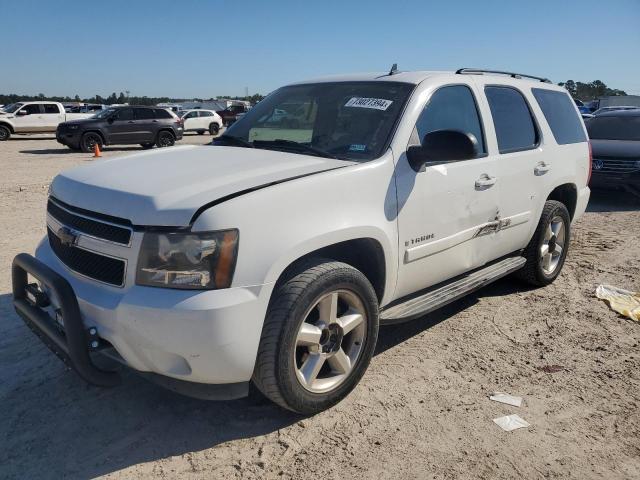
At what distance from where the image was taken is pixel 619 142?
9359mm

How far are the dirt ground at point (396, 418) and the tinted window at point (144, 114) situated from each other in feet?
56.4

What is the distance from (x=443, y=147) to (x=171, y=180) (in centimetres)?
155

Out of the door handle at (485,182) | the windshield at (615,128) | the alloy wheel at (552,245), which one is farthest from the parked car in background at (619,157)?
the door handle at (485,182)

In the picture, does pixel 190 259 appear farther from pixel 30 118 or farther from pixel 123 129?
pixel 30 118

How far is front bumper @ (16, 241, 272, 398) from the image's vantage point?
2338 mm

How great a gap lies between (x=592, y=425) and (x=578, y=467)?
0.43 meters

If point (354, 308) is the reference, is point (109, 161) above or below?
above

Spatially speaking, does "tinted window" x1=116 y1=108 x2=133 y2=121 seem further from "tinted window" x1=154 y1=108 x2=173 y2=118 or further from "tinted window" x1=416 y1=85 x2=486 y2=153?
"tinted window" x1=416 y1=85 x2=486 y2=153

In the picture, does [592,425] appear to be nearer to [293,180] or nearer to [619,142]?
[293,180]

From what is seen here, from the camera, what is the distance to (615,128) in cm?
991

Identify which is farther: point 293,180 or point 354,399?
point 354,399

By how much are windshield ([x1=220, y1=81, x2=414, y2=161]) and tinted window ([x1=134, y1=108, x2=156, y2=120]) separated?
687 inches

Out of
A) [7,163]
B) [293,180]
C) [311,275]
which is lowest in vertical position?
[7,163]

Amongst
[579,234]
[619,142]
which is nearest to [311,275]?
[579,234]
